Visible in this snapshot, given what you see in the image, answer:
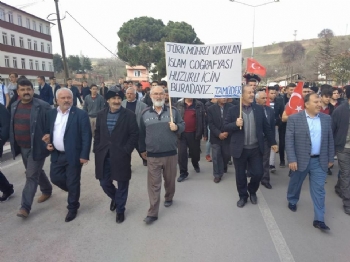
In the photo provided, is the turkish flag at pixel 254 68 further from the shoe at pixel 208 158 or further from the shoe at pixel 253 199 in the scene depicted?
the shoe at pixel 253 199

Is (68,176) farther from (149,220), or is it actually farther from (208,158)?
(208,158)

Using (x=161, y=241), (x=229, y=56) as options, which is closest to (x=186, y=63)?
(x=229, y=56)

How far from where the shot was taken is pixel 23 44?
45.2 metres

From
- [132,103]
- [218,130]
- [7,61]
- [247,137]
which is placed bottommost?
[218,130]

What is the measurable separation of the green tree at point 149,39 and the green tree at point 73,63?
2589 centimetres

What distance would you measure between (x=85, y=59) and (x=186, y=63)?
72.2m

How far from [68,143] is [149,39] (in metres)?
42.9

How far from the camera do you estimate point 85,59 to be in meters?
71.4

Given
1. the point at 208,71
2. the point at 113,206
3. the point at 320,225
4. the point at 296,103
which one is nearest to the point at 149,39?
the point at 296,103

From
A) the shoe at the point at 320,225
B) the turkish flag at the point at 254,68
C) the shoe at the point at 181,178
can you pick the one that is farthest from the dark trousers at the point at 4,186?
the turkish flag at the point at 254,68

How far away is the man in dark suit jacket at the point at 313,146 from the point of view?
150 inches

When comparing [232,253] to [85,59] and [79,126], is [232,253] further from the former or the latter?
[85,59]

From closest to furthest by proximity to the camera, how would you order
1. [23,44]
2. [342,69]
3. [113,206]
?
[113,206] < [342,69] < [23,44]

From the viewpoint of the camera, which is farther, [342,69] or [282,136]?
[342,69]
